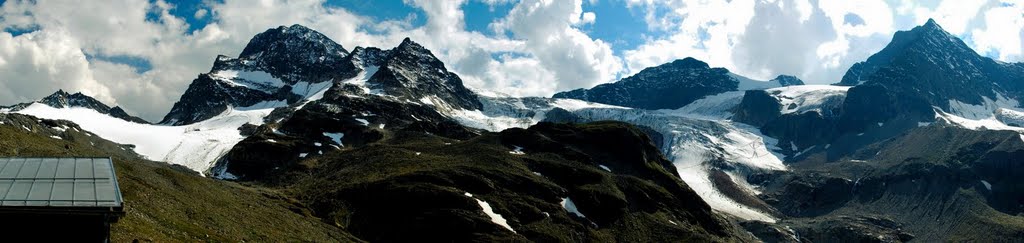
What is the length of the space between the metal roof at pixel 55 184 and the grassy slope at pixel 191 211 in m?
12.3

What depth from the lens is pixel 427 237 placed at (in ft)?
388

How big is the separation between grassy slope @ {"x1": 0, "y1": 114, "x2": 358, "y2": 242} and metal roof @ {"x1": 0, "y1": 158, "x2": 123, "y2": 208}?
12.3 m

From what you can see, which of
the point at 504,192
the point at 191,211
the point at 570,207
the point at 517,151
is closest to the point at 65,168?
the point at 191,211

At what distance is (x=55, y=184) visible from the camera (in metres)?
29.5

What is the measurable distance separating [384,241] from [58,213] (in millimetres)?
88511

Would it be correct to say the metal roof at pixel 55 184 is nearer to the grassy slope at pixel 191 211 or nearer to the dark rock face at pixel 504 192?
the grassy slope at pixel 191 211

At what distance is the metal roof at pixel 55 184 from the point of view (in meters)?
28.6

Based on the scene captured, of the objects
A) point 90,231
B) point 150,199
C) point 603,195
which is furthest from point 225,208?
point 603,195

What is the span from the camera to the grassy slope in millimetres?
54722

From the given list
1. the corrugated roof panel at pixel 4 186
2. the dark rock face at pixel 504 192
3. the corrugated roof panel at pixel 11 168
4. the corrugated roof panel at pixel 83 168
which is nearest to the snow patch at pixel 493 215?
the dark rock face at pixel 504 192

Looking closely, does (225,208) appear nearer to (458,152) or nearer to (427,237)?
(427,237)

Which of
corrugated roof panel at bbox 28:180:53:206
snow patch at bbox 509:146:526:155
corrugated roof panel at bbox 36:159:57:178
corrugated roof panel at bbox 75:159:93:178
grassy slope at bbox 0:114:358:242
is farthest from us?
snow patch at bbox 509:146:526:155

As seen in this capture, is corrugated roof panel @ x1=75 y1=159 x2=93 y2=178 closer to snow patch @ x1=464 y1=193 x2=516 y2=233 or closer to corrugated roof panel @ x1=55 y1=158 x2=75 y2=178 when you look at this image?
corrugated roof panel @ x1=55 y1=158 x2=75 y2=178

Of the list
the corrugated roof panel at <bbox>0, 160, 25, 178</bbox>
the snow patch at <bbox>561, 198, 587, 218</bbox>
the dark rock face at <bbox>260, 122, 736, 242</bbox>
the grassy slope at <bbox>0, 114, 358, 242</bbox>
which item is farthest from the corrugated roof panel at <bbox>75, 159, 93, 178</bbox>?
the snow patch at <bbox>561, 198, 587, 218</bbox>
